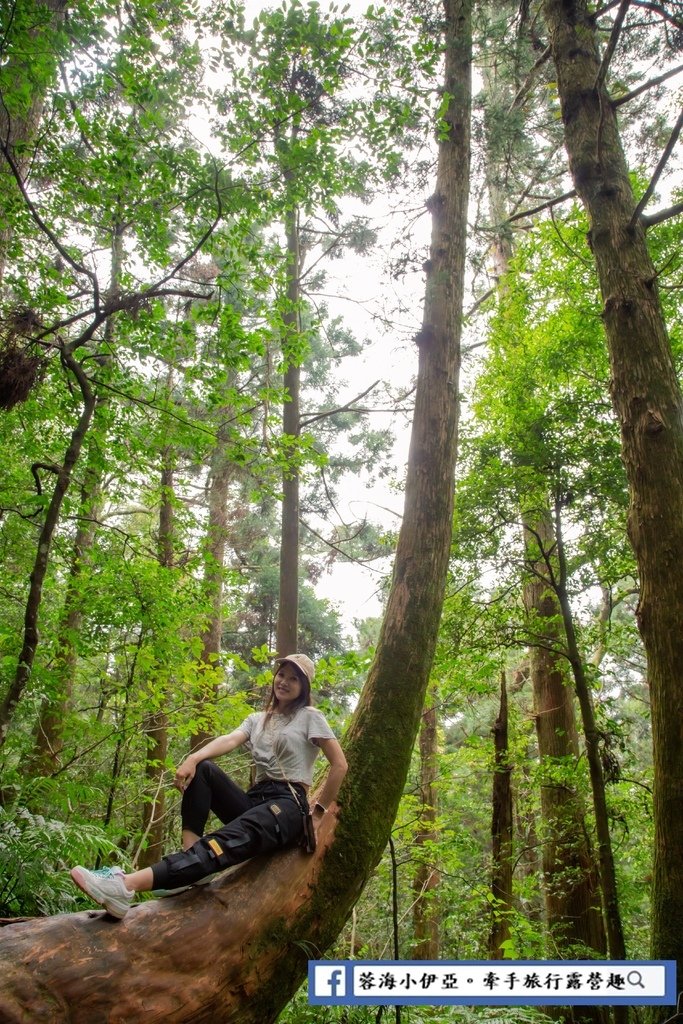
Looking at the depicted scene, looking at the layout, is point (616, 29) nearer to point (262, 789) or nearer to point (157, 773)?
point (262, 789)

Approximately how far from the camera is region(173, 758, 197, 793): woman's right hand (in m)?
3.29

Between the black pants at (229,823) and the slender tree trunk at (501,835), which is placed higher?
the black pants at (229,823)

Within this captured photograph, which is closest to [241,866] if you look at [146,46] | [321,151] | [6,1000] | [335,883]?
[335,883]

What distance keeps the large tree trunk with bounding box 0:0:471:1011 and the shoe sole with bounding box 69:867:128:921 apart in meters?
0.05

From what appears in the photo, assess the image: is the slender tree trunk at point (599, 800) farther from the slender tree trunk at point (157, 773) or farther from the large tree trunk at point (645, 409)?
the slender tree trunk at point (157, 773)

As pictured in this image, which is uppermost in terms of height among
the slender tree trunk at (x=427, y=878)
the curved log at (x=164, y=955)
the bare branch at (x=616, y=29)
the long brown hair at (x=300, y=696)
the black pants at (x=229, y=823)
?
the bare branch at (x=616, y=29)

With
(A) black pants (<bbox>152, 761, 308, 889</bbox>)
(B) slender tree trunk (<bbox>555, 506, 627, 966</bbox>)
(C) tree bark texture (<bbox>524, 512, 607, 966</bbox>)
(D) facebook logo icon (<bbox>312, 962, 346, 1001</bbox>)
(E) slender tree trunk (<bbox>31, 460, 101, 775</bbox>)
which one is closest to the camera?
(A) black pants (<bbox>152, 761, 308, 889</bbox>)

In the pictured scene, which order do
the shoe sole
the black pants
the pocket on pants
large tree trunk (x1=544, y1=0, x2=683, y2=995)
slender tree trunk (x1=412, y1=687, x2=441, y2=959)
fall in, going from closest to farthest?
the shoe sole, the black pants, the pocket on pants, large tree trunk (x1=544, y1=0, x2=683, y2=995), slender tree trunk (x1=412, y1=687, x2=441, y2=959)

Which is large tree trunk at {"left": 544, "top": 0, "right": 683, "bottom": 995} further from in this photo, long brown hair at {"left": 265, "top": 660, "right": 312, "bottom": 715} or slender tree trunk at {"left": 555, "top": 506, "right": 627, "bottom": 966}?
long brown hair at {"left": 265, "top": 660, "right": 312, "bottom": 715}

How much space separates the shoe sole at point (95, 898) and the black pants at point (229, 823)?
18 centimetres

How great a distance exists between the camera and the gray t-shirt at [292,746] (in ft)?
11.2

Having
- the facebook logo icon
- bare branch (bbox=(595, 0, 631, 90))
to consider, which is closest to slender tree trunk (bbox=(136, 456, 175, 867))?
the facebook logo icon

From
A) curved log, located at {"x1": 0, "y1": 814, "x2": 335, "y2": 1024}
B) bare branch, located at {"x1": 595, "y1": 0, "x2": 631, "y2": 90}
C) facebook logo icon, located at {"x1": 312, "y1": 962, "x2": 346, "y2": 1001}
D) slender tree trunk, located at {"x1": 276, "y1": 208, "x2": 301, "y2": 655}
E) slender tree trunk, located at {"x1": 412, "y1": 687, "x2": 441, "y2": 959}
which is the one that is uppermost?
bare branch, located at {"x1": 595, "y1": 0, "x2": 631, "y2": 90}

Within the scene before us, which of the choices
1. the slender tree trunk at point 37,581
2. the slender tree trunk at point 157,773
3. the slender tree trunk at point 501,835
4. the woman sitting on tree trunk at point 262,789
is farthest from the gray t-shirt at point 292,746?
the slender tree trunk at point 501,835
